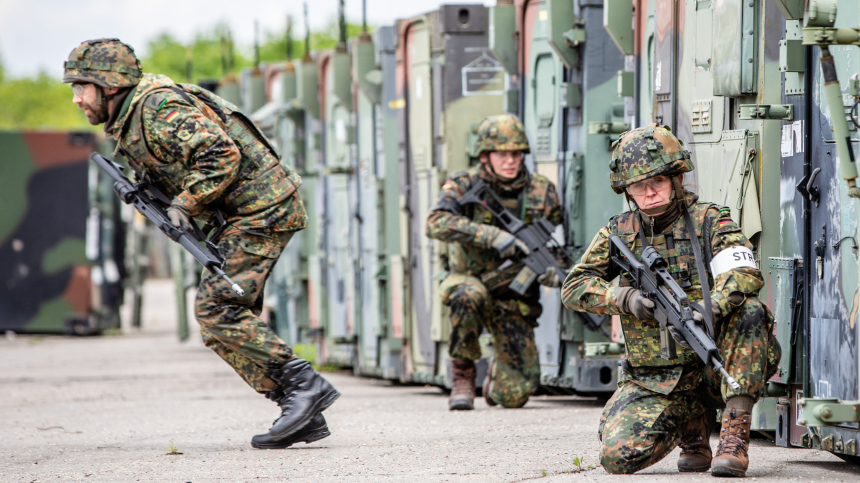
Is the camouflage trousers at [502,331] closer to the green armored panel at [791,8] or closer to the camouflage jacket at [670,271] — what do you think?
the camouflage jacket at [670,271]

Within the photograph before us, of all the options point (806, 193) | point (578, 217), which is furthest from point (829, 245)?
point (578, 217)

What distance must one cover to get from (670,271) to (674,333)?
335 millimetres

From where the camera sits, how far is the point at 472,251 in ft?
25.6

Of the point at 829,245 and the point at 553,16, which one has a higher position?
the point at 553,16

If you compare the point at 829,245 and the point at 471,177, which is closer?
the point at 829,245

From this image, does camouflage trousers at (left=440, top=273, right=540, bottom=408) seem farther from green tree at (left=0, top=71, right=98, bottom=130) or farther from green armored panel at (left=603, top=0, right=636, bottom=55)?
green tree at (left=0, top=71, right=98, bottom=130)

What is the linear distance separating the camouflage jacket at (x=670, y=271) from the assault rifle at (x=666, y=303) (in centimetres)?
7

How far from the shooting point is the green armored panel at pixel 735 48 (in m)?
5.36

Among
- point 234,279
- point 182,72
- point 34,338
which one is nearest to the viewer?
point 234,279

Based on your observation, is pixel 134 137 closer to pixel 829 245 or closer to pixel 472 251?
pixel 472 251

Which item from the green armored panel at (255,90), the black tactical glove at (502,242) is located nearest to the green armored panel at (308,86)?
the green armored panel at (255,90)

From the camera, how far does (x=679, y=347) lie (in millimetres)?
4781

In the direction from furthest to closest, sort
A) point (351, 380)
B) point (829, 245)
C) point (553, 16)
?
point (351, 380) → point (553, 16) → point (829, 245)

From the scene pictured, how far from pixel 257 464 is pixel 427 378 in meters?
3.88
